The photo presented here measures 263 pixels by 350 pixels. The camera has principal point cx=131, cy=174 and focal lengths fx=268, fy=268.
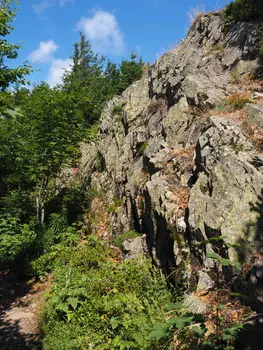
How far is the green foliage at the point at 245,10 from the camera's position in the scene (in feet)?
36.1

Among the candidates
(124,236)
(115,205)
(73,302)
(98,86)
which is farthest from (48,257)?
(98,86)

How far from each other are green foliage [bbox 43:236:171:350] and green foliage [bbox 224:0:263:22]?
1098 cm

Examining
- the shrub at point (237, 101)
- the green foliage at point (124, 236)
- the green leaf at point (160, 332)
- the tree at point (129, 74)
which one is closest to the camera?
the green leaf at point (160, 332)

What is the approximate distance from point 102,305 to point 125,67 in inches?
703

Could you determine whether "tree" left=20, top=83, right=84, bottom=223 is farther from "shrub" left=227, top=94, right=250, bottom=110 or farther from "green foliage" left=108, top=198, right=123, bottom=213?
"shrub" left=227, top=94, right=250, bottom=110

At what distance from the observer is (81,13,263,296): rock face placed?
551cm

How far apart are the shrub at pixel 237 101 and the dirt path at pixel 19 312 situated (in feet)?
27.3

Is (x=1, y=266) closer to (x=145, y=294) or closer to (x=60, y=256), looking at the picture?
(x=60, y=256)

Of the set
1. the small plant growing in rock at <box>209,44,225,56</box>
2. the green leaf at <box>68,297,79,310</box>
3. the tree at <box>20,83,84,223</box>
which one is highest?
the small plant growing in rock at <box>209,44,225,56</box>

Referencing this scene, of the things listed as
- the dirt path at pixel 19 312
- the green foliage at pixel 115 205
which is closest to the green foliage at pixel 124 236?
the green foliage at pixel 115 205

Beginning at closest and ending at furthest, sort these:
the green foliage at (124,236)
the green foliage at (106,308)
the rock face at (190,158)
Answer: the green foliage at (106,308) < the rock face at (190,158) < the green foliage at (124,236)

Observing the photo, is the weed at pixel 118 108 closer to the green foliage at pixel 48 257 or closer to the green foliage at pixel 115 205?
the green foliage at pixel 115 205

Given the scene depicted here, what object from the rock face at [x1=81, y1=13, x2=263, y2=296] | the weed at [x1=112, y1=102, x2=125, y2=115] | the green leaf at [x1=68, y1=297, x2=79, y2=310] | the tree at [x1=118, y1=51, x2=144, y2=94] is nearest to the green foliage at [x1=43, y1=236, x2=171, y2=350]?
the green leaf at [x1=68, y1=297, x2=79, y2=310]

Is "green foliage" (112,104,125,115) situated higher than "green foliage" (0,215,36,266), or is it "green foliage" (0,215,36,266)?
"green foliage" (112,104,125,115)
